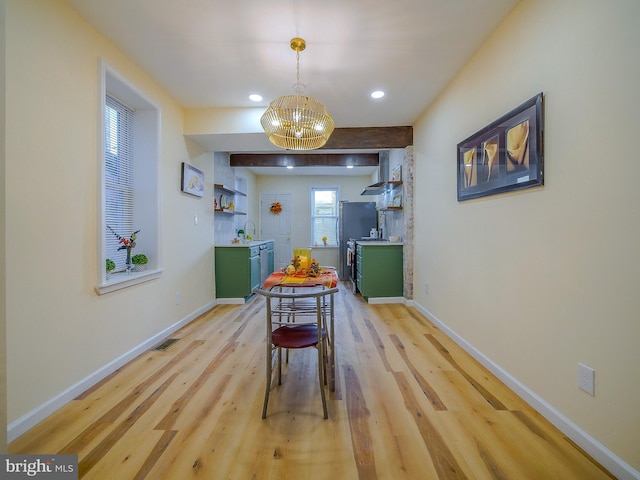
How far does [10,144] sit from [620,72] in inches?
118

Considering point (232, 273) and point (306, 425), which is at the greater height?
point (232, 273)

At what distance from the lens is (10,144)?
1.47m

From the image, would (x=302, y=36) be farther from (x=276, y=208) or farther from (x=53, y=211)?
(x=276, y=208)

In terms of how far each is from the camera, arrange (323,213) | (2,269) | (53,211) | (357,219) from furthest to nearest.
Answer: (323,213)
(357,219)
(53,211)
(2,269)

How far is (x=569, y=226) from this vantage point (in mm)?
1479

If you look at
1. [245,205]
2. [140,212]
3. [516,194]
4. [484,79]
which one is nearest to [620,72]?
[516,194]

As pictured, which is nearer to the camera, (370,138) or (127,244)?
(127,244)

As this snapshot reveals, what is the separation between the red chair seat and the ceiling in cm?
218

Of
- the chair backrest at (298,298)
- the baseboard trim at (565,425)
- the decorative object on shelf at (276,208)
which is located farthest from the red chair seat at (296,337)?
the decorative object on shelf at (276,208)

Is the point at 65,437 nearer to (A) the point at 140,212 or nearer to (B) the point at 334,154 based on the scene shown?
(A) the point at 140,212

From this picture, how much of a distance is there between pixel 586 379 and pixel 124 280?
310 cm

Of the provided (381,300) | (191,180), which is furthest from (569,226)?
(191,180)

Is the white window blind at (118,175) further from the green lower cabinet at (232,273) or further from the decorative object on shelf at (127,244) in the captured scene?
the green lower cabinet at (232,273)

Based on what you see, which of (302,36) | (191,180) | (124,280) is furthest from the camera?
(191,180)
